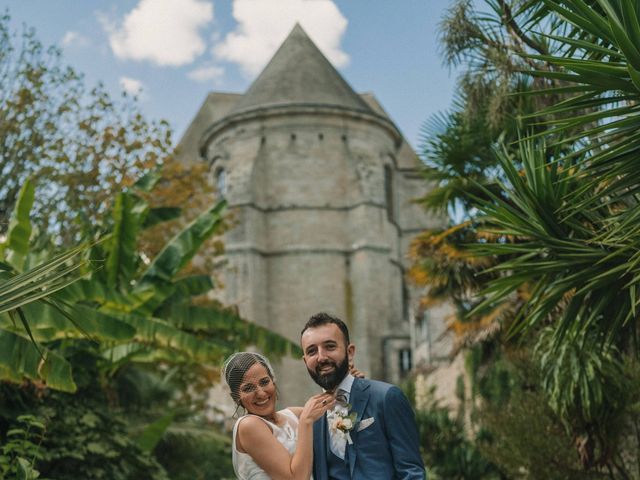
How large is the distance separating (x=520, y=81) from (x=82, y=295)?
20.4ft

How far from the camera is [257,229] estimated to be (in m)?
32.3

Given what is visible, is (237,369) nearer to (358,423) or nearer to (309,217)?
(358,423)

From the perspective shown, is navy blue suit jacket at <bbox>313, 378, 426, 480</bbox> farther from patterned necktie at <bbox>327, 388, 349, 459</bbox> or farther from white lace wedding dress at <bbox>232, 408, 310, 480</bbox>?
white lace wedding dress at <bbox>232, 408, 310, 480</bbox>

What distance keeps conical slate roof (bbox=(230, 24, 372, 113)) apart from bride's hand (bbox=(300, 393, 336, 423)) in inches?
1188

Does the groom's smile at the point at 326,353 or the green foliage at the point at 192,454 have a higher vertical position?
the groom's smile at the point at 326,353

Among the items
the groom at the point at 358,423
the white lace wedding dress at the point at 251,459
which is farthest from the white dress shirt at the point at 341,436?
the white lace wedding dress at the point at 251,459

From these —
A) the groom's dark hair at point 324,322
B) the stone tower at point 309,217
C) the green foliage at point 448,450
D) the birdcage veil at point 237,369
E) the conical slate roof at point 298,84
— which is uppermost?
the conical slate roof at point 298,84

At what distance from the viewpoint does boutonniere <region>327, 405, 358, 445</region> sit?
11.0ft

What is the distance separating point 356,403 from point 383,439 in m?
0.19

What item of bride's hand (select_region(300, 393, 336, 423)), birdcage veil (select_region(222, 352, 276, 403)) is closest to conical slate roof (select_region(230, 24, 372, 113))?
birdcage veil (select_region(222, 352, 276, 403))

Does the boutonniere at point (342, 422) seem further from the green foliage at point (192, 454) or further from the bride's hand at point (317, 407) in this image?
the green foliage at point (192, 454)

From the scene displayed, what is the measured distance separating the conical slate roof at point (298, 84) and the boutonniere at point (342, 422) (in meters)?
30.2

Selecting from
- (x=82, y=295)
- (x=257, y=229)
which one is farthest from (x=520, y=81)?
(x=257, y=229)

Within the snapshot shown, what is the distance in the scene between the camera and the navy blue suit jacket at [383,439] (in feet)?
11.1
